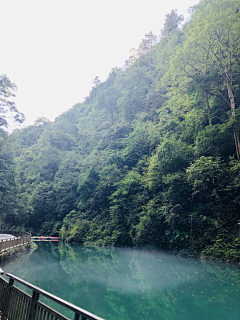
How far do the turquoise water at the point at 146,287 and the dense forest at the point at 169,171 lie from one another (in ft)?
9.95

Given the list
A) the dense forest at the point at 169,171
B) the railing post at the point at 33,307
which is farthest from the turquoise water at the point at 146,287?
the railing post at the point at 33,307

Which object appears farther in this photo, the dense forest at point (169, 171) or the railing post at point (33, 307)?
the dense forest at point (169, 171)

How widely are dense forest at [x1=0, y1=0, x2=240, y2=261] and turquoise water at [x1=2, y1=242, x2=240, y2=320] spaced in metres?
3.03

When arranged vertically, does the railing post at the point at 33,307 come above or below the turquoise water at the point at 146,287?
above

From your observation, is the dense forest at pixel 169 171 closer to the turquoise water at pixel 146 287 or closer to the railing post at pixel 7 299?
the turquoise water at pixel 146 287

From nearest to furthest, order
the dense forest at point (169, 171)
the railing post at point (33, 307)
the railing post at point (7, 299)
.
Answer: the railing post at point (33, 307) → the railing post at point (7, 299) → the dense forest at point (169, 171)

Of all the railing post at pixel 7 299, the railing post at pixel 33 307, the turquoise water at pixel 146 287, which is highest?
the railing post at pixel 33 307

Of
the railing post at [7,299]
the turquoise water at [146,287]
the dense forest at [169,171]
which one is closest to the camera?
the railing post at [7,299]

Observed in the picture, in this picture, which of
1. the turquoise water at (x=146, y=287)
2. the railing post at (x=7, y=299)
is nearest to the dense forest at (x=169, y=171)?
the turquoise water at (x=146, y=287)

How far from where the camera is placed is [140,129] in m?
29.9

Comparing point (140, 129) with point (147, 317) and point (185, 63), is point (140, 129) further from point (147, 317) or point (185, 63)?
point (147, 317)

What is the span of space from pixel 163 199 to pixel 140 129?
46.0 feet

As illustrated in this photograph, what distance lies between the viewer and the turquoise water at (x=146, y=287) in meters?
6.40

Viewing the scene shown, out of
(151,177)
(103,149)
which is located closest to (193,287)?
(151,177)
